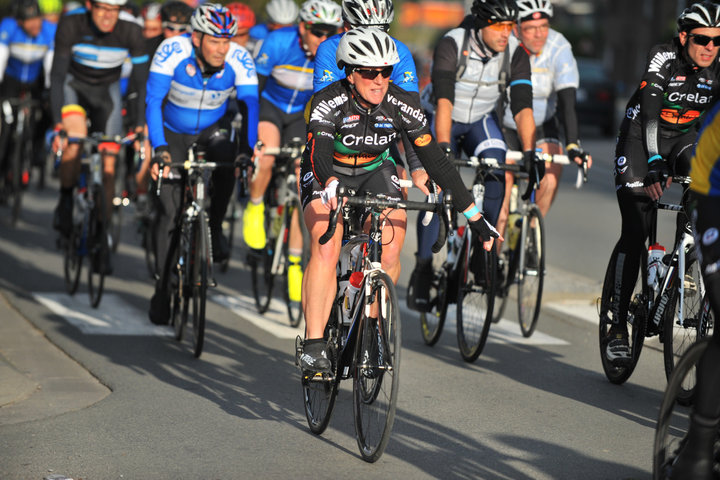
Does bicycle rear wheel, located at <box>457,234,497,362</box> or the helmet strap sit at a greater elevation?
the helmet strap

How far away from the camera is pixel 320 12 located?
9.59m

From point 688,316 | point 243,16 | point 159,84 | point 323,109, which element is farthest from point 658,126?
point 243,16

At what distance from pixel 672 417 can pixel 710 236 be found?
0.70m

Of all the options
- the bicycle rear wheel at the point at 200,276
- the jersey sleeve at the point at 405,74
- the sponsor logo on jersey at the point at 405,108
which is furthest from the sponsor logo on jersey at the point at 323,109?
the bicycle rear wheel at the point at 200,276

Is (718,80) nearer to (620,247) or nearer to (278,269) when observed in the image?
(620,247)

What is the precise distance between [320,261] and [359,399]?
2.47 feet

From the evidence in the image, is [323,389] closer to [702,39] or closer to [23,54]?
[702,39]

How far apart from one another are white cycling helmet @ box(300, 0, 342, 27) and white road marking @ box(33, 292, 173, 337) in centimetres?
266

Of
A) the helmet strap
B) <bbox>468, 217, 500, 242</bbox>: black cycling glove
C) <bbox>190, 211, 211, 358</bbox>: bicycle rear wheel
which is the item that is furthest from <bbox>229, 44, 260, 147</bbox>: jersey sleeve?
<bbox>468, 217, 500, 242</bbox>: black cycling glove

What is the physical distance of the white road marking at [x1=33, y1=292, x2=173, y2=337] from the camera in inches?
354

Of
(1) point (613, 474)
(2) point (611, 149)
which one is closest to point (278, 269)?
(1) point (613, 474)

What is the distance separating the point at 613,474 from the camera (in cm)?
559

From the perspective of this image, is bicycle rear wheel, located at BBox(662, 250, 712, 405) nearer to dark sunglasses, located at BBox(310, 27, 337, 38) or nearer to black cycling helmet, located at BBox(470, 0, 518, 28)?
black cycling helmet, located at BBox(470, 0, 518, 28)

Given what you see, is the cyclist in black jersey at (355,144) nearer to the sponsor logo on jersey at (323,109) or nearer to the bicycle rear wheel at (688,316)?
the sponsor logo on jersey at (323,109)
